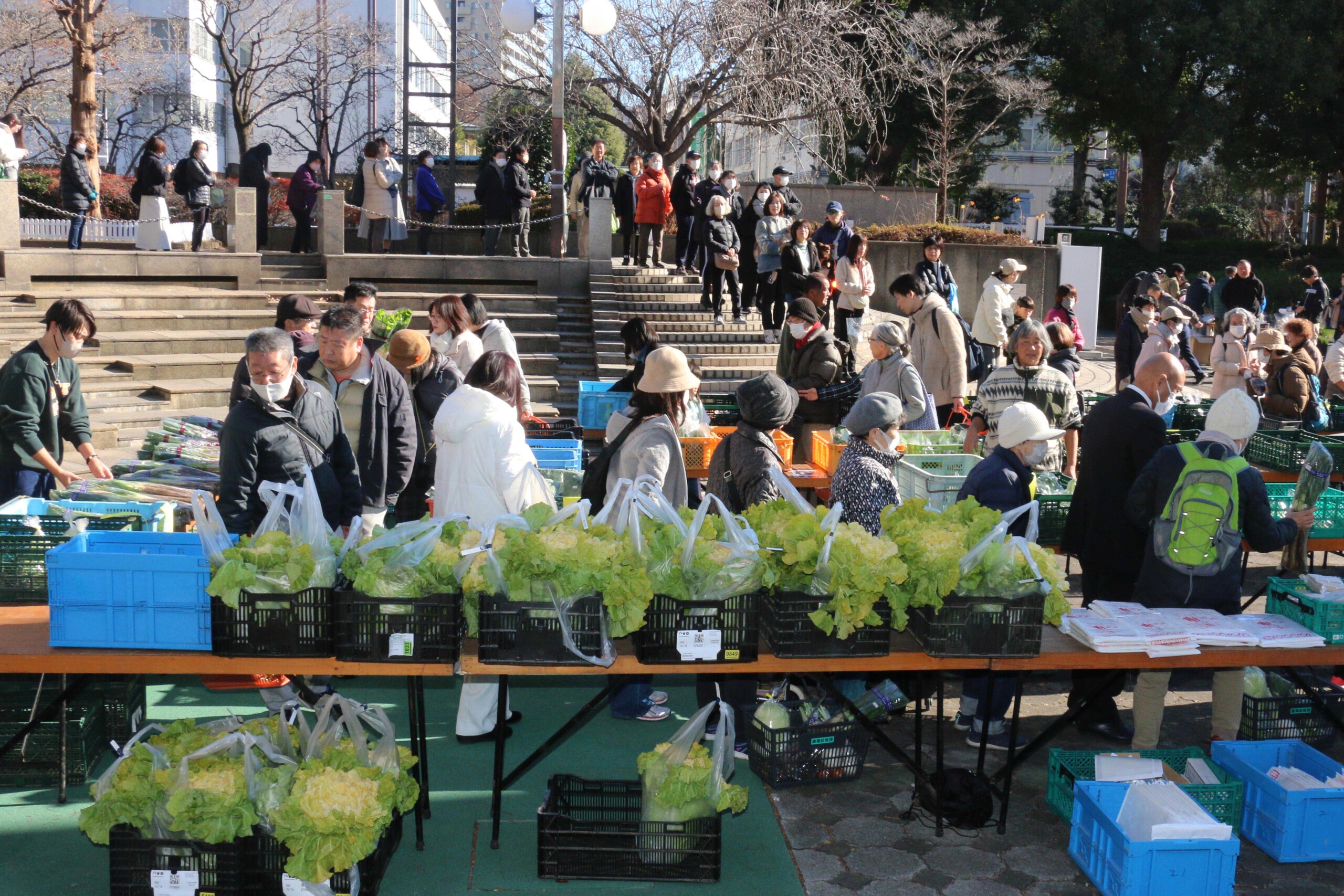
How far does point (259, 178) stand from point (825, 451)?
1326 cm

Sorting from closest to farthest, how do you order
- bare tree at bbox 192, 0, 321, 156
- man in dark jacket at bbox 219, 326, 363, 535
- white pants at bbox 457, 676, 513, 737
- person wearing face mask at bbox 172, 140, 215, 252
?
1. man in dark jacket at bbox 219, 326, 363, 535
2. white pants at bbox 457, 676, 513, 737
3. person wearing face mask at bbox 172, 140, 215, 252
4. bare tree at bbox 192, 0, 321, 156

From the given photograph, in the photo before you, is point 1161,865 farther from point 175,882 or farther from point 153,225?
point 153,225

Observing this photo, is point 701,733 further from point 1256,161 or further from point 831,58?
point 1256,161

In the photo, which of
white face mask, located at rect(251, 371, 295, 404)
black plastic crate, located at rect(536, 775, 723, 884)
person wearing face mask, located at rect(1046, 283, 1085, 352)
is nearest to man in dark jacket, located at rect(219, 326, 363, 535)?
white face mask, located at rect(251, 371, 295, 404)

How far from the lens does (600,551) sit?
4176 millimetres

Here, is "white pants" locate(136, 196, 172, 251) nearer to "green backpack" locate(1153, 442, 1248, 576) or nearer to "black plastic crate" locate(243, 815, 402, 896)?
"black plastic crate" locate(243, 815, 402, 896)

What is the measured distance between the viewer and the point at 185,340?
14.8m

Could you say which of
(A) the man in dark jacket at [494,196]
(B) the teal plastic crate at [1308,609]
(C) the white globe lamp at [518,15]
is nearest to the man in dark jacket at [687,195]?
(C) the white globe lamp at [518,15]

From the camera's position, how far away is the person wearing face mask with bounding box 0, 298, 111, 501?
20.7ft

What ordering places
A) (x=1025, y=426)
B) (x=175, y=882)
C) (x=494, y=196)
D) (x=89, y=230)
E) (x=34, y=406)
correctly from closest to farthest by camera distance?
(x=175, y=882), (x=1025, y=426), (x=34, y=406), (x=494, y=196), (x=89, y=230)

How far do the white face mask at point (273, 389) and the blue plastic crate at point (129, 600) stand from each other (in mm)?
1237

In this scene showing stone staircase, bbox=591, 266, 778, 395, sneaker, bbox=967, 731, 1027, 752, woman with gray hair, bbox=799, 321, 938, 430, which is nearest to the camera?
sneaker, bbox=967, 731, 1027, 752

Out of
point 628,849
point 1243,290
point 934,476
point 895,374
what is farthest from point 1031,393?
point 1243,290

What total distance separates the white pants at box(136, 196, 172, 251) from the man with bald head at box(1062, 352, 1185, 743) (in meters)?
14.7
